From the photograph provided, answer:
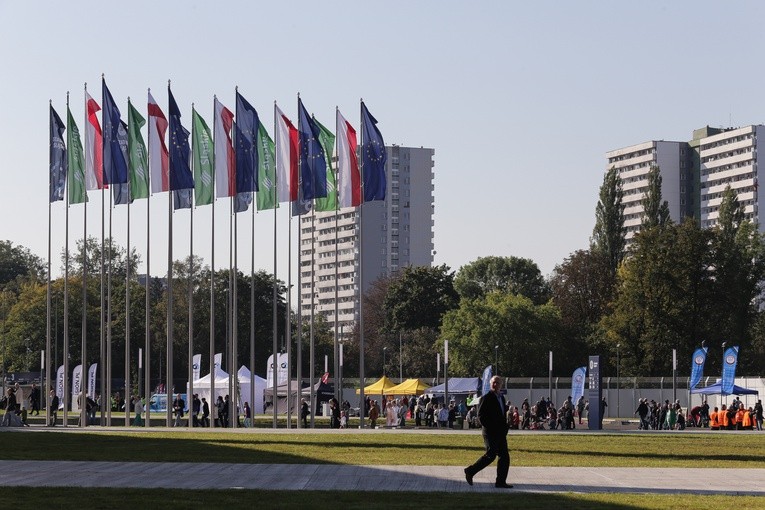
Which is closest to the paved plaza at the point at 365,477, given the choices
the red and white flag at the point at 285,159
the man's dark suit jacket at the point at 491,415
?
the man's dark suit jacket at the point at 491,415

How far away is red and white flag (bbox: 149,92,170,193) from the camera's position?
59.2 meters

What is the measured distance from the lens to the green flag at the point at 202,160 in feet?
197

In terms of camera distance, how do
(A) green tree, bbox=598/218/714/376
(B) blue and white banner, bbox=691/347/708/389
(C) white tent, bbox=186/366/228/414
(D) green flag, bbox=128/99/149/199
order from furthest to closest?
1. (A) green tree, bbox=598/218/714/376
2. (C) white tent, bbox=186/366/228/414
3. (B) blue and white banner, bbox=691/347/708/389
4. (D) green flag, bbox=128/99/149/199

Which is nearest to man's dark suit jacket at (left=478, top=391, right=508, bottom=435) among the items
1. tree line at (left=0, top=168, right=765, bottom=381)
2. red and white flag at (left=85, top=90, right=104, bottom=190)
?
red and white flag at (left=85, top=90, right=104, bottom=190)

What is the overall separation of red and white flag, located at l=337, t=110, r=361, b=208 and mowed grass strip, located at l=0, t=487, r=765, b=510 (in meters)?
37.4

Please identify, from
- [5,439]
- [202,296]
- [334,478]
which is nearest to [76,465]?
[334,478]

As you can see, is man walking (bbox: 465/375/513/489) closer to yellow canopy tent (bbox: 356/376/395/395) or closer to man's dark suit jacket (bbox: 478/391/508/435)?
man's dark suit jacket (bbox: 478/391/508/435)

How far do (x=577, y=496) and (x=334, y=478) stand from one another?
542cm

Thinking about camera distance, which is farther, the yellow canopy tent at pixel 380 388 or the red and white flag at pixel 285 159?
the yellow canopy tent at pixel 380 388

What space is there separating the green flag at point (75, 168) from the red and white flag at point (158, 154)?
3.77 m

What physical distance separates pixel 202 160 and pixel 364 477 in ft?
119

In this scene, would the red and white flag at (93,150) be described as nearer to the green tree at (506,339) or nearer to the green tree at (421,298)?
the green tree at (506,339)

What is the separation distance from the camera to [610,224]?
153 metres

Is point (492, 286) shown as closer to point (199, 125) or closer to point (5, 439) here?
point (199, 125)
